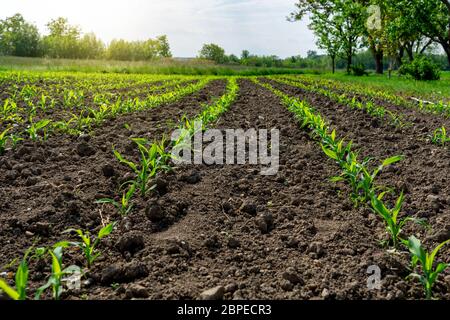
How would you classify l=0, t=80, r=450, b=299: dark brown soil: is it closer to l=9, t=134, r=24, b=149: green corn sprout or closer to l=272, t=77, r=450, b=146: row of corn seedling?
l=9, t=134, r=24, b=149: green corn sprout

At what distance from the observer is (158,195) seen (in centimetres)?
350

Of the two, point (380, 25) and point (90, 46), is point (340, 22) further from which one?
point (90, 46)

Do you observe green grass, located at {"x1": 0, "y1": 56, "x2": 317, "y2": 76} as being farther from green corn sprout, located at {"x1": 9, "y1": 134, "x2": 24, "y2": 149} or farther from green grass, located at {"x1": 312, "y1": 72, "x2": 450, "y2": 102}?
green corn sprout, located at {"x1": 9, "y1": 134, "x2": 24, "y2": 149}

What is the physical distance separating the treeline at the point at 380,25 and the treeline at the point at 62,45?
718 inches

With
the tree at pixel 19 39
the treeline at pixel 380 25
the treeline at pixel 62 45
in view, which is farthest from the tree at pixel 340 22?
the tree at pixel 19 39

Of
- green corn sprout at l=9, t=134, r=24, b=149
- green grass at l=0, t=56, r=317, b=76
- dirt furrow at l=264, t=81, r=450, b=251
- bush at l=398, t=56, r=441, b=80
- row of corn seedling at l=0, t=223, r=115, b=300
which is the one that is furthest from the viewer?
green grass at l=0, t=56, r=317, b=76

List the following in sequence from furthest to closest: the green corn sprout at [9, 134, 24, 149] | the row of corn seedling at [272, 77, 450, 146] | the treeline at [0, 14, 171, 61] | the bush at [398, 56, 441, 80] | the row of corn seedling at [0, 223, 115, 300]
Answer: the treeline at [0, 14, 171, 61] < the bush at [398, 56, 441, 80] < the row of corn seedling at [272, 77, 450, 146] < the green corn sprout at [9, 134, 24, 149] < the row of corn seedling at [0, 223, 115, 300]

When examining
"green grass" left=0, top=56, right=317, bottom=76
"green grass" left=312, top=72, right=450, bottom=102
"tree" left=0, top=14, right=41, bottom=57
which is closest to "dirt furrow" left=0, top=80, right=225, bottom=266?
"green grass" left=312, top=72, right=450, bottom=102

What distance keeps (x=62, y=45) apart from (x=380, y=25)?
1460 inches

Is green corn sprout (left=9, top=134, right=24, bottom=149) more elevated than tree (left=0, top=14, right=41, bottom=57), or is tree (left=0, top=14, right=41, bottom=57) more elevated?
tree (left=0, top=14, right=41, bottom=57)

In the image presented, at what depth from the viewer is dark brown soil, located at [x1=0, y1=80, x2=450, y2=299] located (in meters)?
2.24

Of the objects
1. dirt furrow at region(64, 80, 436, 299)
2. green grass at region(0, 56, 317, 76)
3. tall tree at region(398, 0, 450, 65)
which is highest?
tall tree at region(398, 0, 450, 65)

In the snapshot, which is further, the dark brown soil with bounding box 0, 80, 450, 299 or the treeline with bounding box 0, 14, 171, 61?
the treeline with bounding box 0, 14, 171, 61
